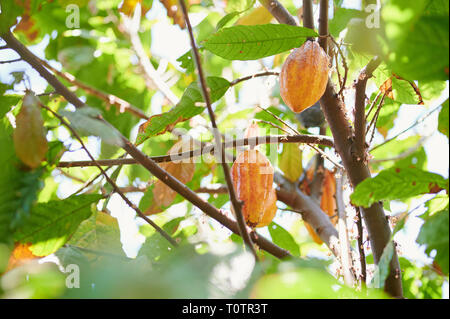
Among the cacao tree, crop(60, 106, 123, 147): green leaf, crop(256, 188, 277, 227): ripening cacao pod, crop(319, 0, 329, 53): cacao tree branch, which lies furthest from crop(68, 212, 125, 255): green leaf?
crop(319, 0, 329, 53): cacao tree branch

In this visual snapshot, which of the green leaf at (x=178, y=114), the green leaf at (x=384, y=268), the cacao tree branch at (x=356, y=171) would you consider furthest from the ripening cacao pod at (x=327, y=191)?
the green leaf at (x=384, y=268)

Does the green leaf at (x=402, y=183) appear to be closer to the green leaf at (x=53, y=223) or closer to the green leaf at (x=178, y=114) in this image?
the green leaf at (x=178, y=114)

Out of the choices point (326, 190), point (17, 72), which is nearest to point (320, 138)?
point (17, 72)

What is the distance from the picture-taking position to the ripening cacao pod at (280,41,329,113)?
119cm

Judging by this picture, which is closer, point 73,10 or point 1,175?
point 1,175

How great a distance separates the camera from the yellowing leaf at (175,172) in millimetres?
1666

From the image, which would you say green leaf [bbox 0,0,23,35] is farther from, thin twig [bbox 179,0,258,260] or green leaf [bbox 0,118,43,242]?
thin twig [bbox 179,0,258,260]

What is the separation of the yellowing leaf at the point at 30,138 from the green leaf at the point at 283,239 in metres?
1.30

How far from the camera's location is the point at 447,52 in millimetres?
609

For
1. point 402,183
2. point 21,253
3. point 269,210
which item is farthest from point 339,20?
point 21,253

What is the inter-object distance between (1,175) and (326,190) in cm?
164

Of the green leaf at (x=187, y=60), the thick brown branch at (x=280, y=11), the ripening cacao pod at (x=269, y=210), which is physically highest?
the green leaf at (x=187, y=60)

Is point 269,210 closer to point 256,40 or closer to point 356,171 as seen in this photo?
point 356,171
